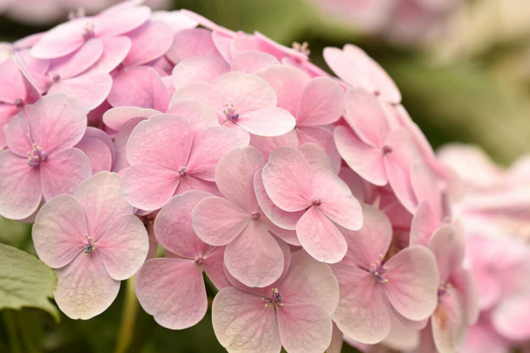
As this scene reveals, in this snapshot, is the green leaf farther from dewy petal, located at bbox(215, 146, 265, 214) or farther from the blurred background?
the blurred background

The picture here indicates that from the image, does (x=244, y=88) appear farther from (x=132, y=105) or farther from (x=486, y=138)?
(x=486, y=138)

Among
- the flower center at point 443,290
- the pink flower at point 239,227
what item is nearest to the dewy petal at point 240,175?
the pink flower at point 239,227

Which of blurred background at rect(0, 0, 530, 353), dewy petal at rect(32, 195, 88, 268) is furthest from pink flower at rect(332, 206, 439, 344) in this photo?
blurred background at rect(0, 0, 530, 353)

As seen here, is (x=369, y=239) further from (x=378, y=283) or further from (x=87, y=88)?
(x=87, y=88)

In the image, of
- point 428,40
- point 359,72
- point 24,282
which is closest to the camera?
point 24,282

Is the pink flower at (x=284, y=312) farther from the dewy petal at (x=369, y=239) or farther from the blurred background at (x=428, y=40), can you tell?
the blurred background at (x=428, y=40)

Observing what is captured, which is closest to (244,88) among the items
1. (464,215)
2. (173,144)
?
(173,144)

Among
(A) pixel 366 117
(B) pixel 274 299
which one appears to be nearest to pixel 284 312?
(B) pixel 274 299
